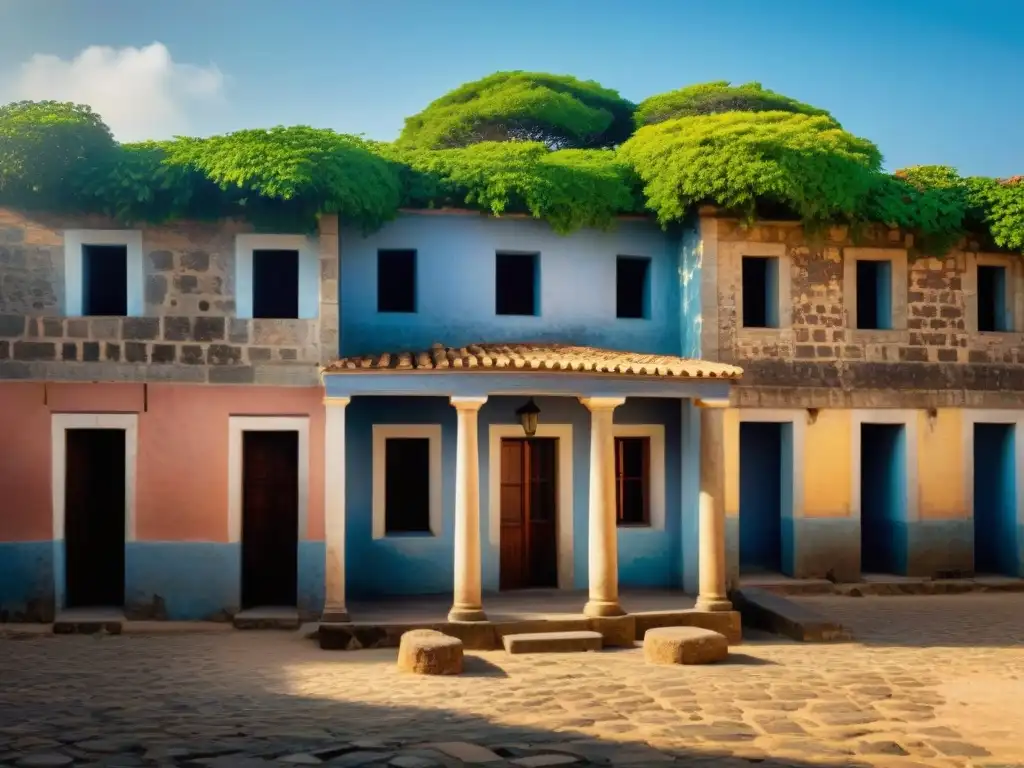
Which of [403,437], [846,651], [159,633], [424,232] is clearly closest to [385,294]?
[424,232]

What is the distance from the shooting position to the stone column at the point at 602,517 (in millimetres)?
11844

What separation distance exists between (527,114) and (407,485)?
11135 millimetres

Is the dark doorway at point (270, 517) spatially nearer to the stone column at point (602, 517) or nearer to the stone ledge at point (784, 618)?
the stone column at point (602, 517)

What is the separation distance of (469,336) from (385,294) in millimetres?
1384

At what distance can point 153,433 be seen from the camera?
1280cm

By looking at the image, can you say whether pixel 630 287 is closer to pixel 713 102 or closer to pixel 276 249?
pixel 276 249

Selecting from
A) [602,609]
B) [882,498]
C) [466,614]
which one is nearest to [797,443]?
[882,498]

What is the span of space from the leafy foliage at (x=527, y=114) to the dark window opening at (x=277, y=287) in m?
9.40

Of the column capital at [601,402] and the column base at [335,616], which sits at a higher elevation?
the column capital at [601,402]

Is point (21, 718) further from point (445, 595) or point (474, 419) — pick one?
point (445, 595)

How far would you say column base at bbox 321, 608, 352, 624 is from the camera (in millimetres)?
11477

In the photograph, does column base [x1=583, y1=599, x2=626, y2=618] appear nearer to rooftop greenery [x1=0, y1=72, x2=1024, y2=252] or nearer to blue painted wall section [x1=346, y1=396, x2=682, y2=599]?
blue painted wall section [x1=346, y1=396, x2=682, y2=599]

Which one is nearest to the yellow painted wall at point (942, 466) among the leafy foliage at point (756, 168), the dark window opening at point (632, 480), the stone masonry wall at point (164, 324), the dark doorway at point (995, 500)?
the dark doorway at point (995, 500)

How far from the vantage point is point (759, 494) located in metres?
15.6
